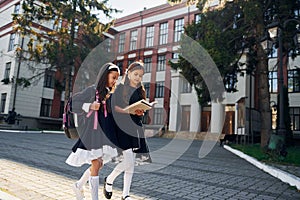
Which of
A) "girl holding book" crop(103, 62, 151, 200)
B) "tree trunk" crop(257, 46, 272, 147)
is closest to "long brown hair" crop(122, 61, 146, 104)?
"girl holding book" crop(103, 62, 151, 200)

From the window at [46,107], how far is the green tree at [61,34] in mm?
9044

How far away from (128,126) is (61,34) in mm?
20967

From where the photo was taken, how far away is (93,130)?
122 inches

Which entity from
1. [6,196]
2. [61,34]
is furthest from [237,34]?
[61,34]

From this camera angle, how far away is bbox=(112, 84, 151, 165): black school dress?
328 cm

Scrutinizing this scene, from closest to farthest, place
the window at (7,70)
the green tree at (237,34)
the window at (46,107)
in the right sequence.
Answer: the green tree at (237,34)
the window at (7,70)
the window at (46,107)

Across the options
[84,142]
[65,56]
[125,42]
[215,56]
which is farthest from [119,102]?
[125,42]

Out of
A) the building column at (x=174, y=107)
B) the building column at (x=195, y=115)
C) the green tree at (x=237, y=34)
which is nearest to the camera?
the green tree at (x=237, y=34)

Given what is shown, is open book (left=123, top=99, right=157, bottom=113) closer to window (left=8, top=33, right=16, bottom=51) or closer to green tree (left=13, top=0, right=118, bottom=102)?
green tree (left=13, top=0, right=118, bottom=102)

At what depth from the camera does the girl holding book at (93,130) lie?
121 inches

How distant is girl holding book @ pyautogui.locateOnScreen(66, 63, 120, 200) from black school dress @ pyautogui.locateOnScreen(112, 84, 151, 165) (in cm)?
10

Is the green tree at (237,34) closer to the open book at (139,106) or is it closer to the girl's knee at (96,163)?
the open book at (139,106)

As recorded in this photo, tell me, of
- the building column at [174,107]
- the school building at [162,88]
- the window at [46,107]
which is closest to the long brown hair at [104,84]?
the school building at [162,88]

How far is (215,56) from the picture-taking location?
10.2 metres
